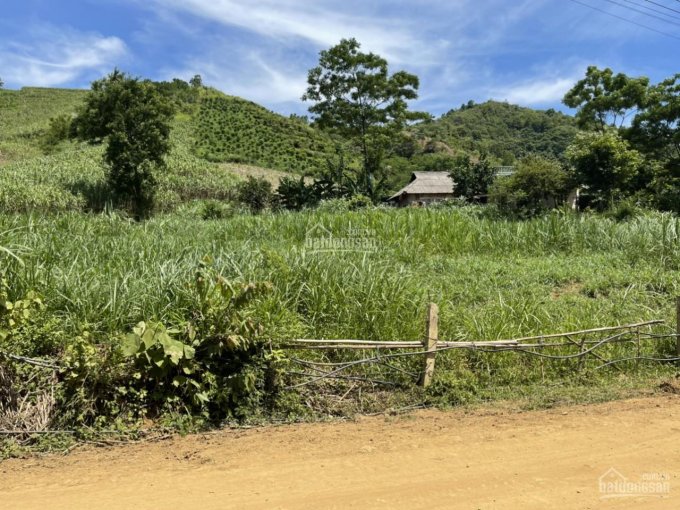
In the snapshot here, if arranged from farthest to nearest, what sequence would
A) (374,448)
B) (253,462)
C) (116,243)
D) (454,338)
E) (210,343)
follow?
(116,243), (454,338), (210,343), (374,448), (253,462)

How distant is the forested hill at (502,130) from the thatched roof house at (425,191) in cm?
3226

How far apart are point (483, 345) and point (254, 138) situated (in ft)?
147

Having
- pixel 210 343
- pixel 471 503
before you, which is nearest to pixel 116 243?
pixel 210 343

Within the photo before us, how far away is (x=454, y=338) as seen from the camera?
5039 millimetres

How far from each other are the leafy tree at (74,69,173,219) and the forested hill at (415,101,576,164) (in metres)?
54.0

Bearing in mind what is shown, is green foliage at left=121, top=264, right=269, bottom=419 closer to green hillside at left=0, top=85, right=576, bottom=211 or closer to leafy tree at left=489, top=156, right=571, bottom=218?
leafy tree at left=489, top=156, right=571, bottom=218

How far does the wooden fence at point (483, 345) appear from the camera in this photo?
409cm

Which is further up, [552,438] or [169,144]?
[169,144]

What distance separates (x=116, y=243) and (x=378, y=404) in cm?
397

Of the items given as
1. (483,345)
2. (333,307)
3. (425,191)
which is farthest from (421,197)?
(483,345)

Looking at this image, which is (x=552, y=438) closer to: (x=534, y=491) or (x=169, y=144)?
(x=534, y=491)

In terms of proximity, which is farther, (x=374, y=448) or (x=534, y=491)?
(x=374, y=448)

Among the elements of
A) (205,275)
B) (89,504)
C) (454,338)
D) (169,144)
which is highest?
(169,144)

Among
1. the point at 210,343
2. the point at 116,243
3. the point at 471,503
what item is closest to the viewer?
the point at 471,503
